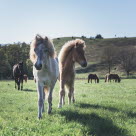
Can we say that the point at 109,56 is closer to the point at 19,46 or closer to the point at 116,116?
the point at 19,46

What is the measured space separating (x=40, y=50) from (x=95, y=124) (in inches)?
119

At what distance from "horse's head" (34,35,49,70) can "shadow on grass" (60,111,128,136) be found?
78.3 inches

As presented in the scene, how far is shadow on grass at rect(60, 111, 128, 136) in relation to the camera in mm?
6719

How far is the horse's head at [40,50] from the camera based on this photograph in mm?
8205

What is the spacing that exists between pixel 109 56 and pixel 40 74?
90.9 meters

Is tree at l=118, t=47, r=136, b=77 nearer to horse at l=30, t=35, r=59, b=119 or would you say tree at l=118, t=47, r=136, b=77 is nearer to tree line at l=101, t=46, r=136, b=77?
tree line at l=101, t=46, r=136, b=77

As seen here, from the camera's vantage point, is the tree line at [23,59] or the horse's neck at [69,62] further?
the tree line at [23,59]

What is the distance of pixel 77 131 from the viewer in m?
6.60

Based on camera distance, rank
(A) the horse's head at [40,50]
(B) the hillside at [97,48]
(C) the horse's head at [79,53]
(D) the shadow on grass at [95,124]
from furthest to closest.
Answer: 1. (B) the hillside at [97,48]
2. (C) the horse's head at [79,53]
3. (A) the horse's head at [40,50]
4. (D) the shadow on grass at [95,124]

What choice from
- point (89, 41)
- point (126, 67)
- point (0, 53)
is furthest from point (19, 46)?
point (89, 41)

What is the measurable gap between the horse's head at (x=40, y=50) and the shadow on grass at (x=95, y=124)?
1988 millimetres

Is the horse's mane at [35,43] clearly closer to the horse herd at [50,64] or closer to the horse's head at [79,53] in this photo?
the horse herd at [50,64]

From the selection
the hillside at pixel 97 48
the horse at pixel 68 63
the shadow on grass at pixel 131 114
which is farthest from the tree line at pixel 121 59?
the shadow on grass at pixel 131 114

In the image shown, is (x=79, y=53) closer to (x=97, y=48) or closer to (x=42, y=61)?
(x=42, y=61)
